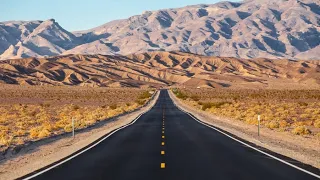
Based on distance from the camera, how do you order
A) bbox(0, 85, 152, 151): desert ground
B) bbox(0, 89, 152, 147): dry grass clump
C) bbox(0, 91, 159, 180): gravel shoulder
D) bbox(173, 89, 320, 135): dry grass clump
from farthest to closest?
1. bbox(173, 89, 320, 135): dry grass clump
2. bbox(0, 85, 152, 151): desert ground
3. bbox(0, 89, 152, 147): dry grass clump
4. bbox(0, 91, 159, 180): gravel shoulder

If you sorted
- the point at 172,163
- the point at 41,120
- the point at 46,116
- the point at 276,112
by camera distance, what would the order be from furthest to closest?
the point at 276,112
the point at 46,116
the point at 41,120
the point at 172,163

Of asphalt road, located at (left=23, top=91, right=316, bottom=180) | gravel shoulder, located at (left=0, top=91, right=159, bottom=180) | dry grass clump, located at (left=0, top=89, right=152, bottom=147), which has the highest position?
asphalt road, located at (left=23, top=91, right=316, bottom=180)

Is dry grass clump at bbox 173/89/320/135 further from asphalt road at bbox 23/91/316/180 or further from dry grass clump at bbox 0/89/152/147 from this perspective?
dry grass clump at bbox 0/89/152/147

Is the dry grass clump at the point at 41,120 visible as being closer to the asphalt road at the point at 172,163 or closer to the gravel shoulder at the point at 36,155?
the gravel shoulder at the point at 36,155

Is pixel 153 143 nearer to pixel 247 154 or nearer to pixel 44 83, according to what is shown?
pixel 247 154

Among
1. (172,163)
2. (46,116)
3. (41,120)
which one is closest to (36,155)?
(172,163)

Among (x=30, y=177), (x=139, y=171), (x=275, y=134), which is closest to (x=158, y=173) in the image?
(x=139, y=171)

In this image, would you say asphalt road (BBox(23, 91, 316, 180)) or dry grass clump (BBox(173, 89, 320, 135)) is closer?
asphalt road (BBox(23, 91, 316, 180))

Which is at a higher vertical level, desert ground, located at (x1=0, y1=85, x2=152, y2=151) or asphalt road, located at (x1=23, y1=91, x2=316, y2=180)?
asphalt road, located at (x1=23, y1=91, x2=316, y2=180)

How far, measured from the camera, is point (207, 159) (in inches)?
627

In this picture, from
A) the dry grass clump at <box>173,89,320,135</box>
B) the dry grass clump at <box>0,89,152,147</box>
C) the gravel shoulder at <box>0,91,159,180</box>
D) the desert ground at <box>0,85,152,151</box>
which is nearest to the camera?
the gravel shoulder at <box>0,91,159,180</box>

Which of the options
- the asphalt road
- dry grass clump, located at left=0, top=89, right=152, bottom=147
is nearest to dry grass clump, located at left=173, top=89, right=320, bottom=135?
the asphalt road

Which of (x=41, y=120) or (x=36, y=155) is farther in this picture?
(x=41, y=120)

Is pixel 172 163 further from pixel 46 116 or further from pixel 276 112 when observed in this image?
pixel 276 112
